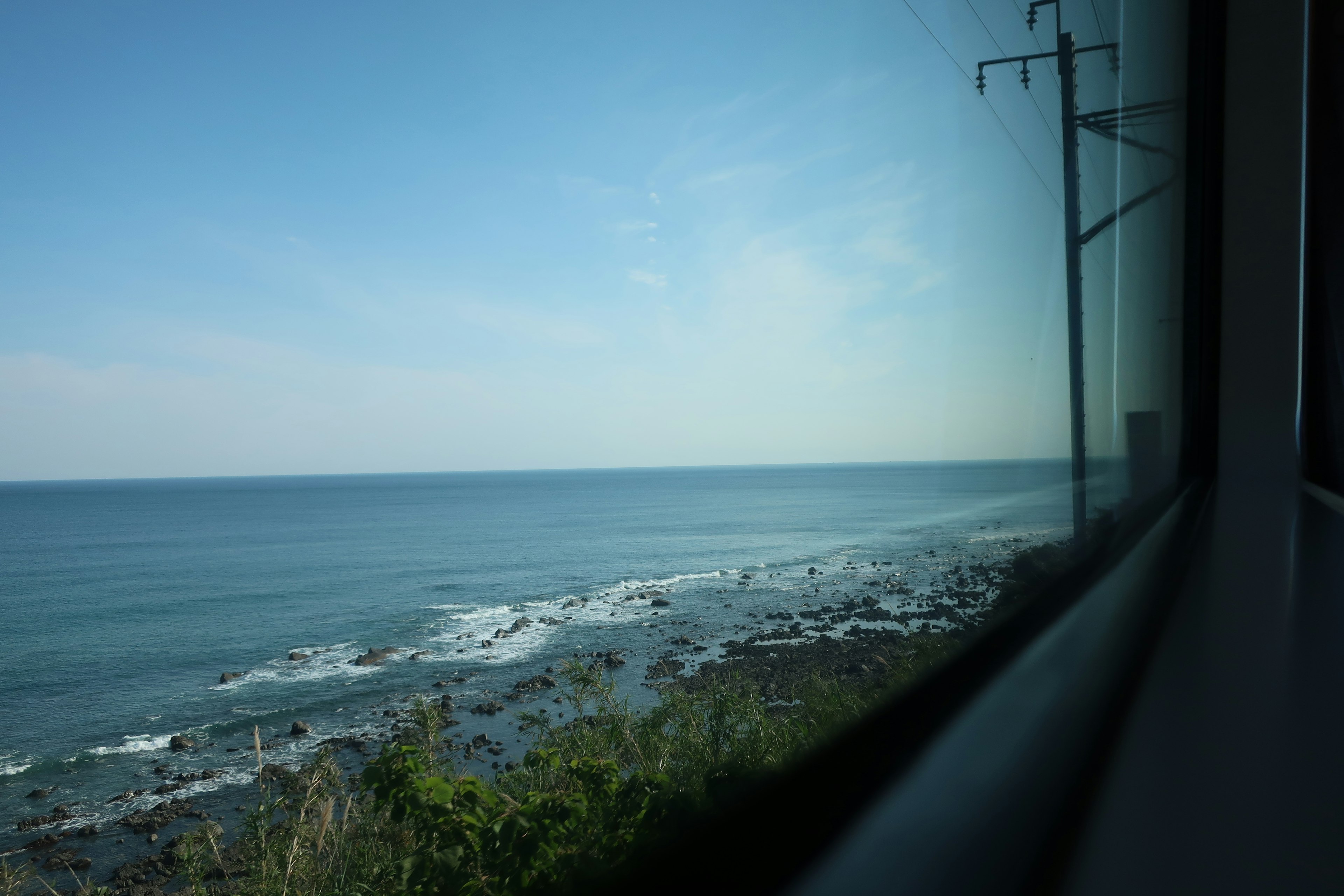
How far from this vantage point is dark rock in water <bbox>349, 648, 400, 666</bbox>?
30.8 feet

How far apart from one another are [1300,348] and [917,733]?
2.79 meters

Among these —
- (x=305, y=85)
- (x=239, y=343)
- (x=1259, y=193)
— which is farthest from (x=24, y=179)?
(x=1259, y=193)

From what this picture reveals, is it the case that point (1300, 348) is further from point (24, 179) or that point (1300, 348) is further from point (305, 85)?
point (24, 179)

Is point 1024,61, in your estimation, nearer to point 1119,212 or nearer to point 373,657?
point 1119,212

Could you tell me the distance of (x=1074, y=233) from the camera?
203 cm

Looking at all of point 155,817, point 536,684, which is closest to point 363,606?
point 536,684

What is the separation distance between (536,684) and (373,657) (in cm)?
430

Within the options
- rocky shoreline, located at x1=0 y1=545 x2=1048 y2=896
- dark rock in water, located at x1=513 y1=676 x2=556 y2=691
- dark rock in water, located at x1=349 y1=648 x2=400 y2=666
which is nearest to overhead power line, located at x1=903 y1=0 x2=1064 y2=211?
rocky shoreline, located at x1=0 y1=545 x2=1048 y2=896

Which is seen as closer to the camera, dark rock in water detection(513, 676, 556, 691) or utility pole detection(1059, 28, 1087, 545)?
utility pole detection(1059, 28, 1087, 545)

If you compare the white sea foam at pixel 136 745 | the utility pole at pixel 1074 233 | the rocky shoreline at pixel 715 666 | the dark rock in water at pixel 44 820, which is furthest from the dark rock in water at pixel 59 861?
the utility pole at pixel 1074 233

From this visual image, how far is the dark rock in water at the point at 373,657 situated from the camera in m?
9.38

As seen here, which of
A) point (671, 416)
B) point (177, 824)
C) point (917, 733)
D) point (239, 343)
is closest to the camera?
point (917, 733)

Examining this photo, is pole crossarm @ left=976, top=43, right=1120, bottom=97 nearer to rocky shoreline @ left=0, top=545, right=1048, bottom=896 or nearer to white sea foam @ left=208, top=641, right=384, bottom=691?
rocky shoreline @ left=0, top=545, right=1048, bottom=896

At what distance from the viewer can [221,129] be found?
1.36 m
